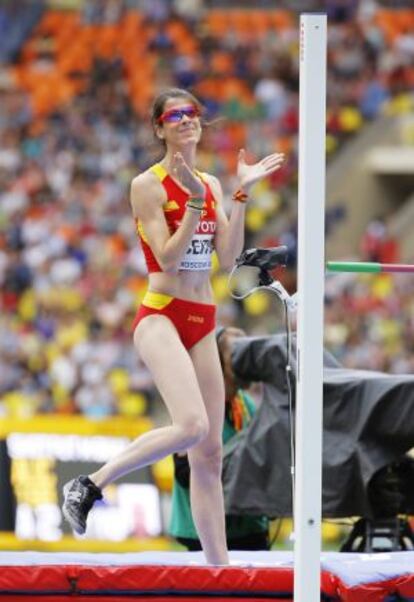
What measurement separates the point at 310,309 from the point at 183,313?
1192 millimetres

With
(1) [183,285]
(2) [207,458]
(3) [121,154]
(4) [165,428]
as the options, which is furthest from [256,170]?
(3) [121,154]

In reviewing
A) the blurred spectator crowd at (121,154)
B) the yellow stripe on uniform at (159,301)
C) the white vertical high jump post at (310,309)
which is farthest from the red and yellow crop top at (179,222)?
the blurred spectator crowd at (121,154)

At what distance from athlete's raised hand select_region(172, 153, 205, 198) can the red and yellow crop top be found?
197 millimetres

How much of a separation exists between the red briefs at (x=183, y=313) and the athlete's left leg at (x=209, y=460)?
4cm

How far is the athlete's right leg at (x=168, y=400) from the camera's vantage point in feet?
22.0

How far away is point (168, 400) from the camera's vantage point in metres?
6.74

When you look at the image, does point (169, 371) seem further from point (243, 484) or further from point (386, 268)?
point (243, 484)

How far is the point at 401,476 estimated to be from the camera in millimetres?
8484

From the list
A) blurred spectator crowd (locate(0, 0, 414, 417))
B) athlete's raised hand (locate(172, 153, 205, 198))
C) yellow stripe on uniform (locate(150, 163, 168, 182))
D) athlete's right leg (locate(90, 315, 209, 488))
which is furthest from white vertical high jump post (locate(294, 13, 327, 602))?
blurred spectator crowd (locate(0, 0, 414, 417))

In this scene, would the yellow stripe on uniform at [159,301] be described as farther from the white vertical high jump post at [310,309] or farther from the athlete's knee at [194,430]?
the white vertical high jump post at [310,309]

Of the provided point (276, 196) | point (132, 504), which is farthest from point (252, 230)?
point (132, 504)

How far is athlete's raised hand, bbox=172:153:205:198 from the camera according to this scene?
21.6 ft

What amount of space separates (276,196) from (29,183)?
2992 millimetres

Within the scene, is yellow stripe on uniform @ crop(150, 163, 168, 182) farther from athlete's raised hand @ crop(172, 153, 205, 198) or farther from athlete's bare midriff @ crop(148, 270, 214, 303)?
athlete's bare midriff @ crop(148, 270, 214, 303)
